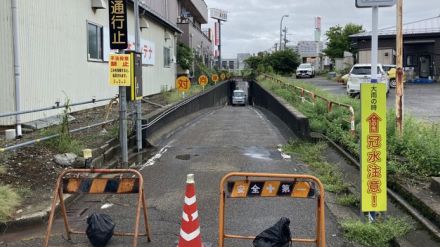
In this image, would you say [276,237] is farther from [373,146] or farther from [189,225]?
[373,146]

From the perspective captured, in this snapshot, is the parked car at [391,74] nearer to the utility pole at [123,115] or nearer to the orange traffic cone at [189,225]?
the utility pole at [123,115]

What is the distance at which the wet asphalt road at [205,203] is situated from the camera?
5.84 m

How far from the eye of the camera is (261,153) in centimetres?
1134

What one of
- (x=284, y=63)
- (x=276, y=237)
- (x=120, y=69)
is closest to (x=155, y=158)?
(x=120, y=69)

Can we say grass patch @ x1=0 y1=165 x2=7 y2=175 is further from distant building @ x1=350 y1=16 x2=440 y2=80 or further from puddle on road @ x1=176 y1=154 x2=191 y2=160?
distant building @ x1=350 y1=16 x2=440 y2=80

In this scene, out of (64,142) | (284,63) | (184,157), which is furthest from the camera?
(284,63)

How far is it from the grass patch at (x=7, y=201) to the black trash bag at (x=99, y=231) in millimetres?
1215

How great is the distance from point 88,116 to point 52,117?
58.4 inches

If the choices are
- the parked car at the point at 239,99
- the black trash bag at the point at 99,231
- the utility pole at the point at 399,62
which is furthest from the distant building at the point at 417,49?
the black trash bag at the point at 99,231

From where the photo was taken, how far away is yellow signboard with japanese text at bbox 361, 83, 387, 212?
18.0ft

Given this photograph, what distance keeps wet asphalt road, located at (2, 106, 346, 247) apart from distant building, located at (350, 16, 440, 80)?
110 feet

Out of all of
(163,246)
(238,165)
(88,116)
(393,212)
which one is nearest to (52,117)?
(88,116)

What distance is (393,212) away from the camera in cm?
629

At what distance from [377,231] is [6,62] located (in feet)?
29.2
